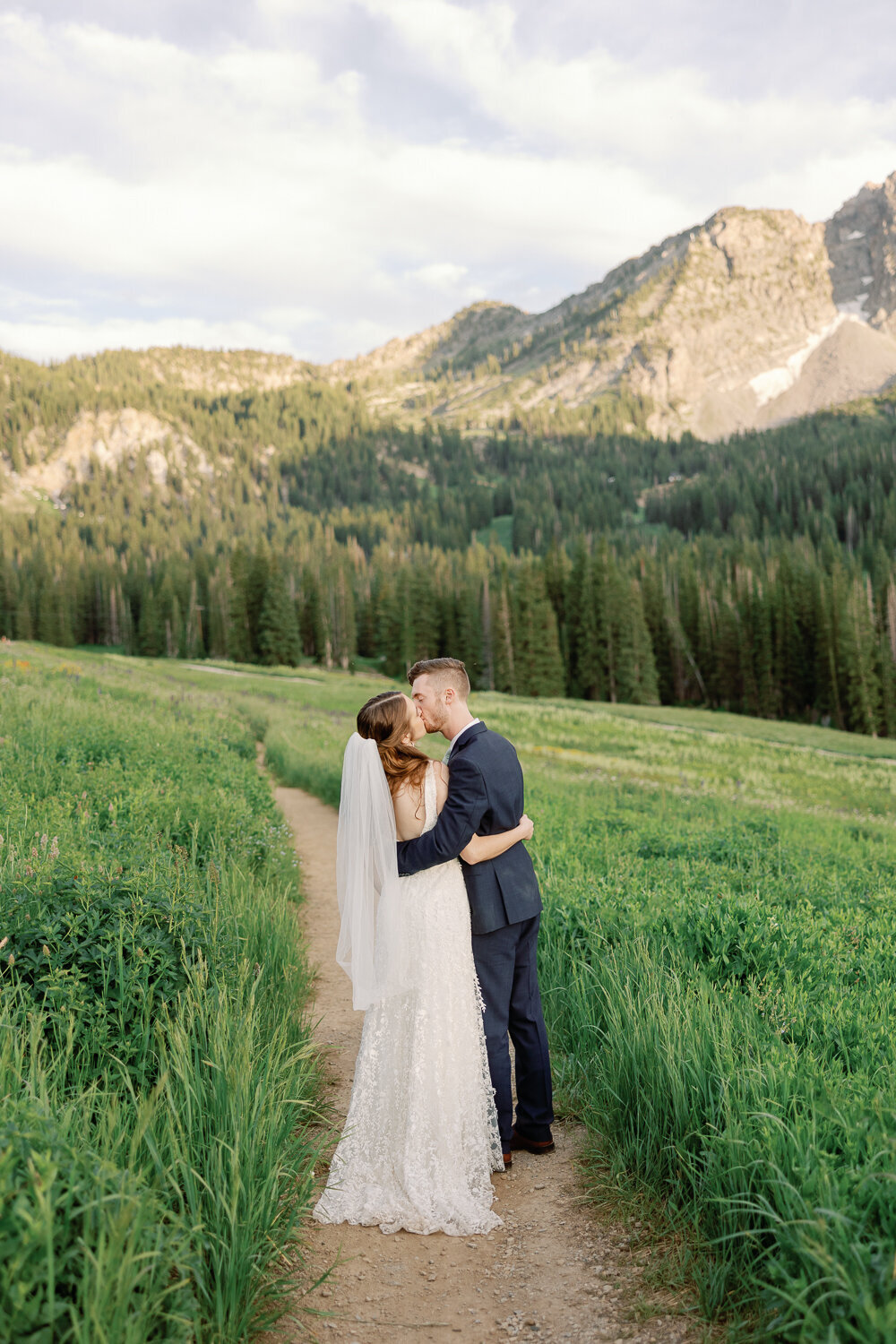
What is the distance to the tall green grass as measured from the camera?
8.33ft

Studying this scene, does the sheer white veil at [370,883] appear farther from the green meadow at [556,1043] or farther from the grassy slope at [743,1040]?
the grassy slope at [743,1040]

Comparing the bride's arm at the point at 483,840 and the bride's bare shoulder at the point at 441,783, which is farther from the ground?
the bride's bare shoulder at the point at 441,783

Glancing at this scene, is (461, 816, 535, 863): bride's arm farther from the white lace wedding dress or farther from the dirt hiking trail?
the dirt hiking trail

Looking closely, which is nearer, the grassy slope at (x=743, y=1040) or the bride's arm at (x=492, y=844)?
the grassy slope at (x=743, y=1040)

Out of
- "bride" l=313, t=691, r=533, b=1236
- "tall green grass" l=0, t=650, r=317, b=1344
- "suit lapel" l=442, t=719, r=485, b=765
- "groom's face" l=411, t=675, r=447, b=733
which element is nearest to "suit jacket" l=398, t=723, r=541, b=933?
"suit lapel" l=442, t=719, r=485, b=765

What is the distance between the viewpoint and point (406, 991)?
4949 mm

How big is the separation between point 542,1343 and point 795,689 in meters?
86.3

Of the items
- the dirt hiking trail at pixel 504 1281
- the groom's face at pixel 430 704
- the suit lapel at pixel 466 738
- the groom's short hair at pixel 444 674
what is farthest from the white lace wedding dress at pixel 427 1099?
the groom's short hair at pixel 444 674

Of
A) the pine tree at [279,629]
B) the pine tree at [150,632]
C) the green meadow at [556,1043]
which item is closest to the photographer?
the green meadow at [556,1043]

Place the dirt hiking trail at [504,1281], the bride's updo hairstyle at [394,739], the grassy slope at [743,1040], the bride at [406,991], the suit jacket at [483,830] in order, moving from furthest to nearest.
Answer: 1. the bride's updo hairstyle at [394,739]
2. the suit jacket at [483,830]
3. the bride at [406,991]
4. the dirt hiking trail at [504,1281]
5. the grassy slope at [743,1040]

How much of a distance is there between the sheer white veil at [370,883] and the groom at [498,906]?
166mm

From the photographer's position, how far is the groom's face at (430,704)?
5.16m

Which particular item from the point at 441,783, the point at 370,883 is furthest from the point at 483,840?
the point at 370,883

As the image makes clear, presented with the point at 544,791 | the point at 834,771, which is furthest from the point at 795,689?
the point at 544,791
